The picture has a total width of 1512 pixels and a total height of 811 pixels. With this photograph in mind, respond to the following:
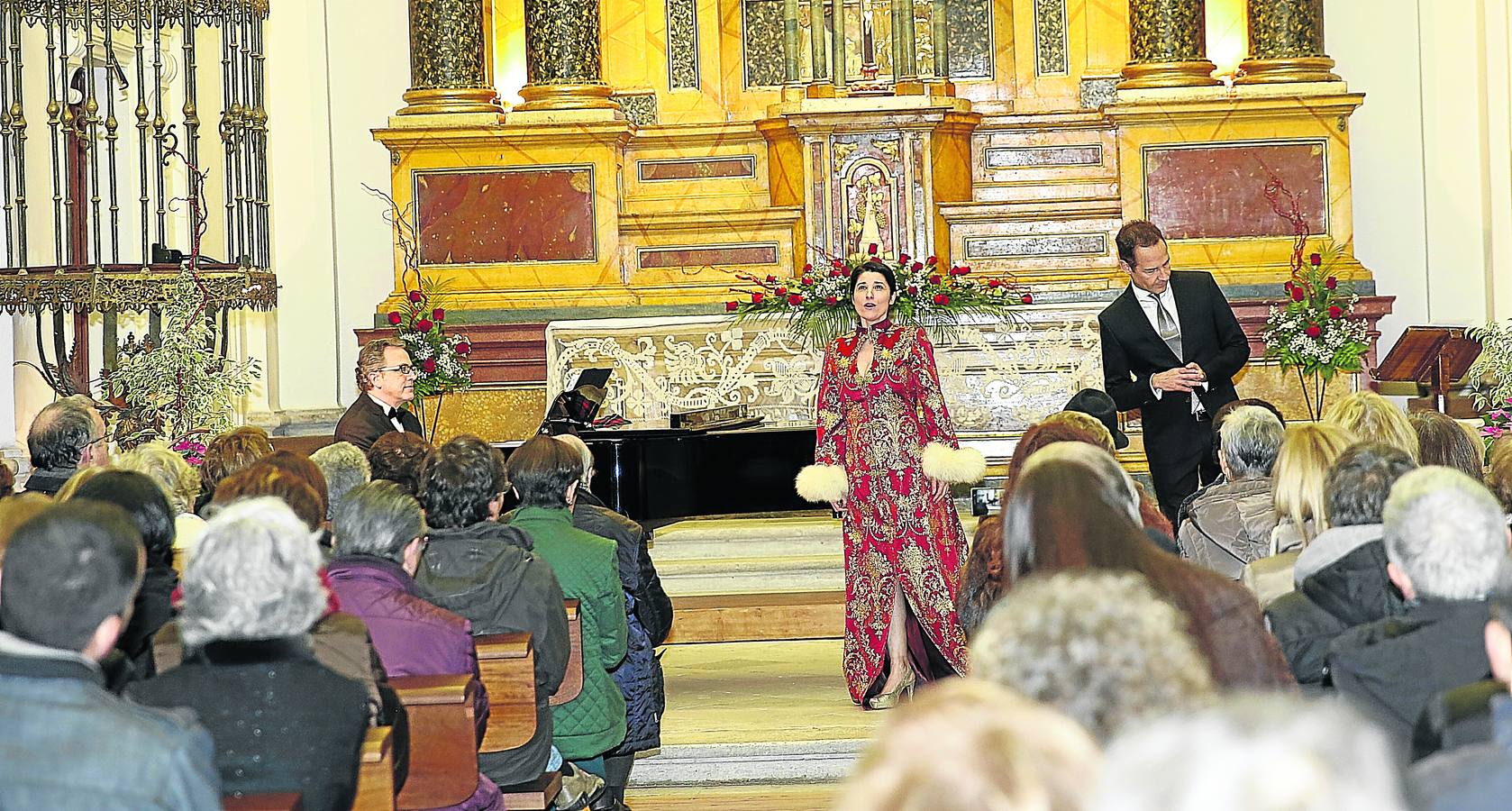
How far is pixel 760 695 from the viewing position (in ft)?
23.0

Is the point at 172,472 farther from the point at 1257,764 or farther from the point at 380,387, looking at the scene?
the point at 1257,764

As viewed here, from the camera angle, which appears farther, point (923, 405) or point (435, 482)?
point (923, 405)

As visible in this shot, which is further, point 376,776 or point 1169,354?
point 1169,354

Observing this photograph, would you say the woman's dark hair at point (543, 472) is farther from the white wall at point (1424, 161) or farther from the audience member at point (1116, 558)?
the white wall at point (1424, 161)

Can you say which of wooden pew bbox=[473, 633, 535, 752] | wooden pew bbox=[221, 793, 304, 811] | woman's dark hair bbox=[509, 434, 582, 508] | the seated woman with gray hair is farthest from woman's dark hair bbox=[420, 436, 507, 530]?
wooden pew bbox=[221, 793, 304, 811]

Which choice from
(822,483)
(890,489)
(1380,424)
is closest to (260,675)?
(1380,424)

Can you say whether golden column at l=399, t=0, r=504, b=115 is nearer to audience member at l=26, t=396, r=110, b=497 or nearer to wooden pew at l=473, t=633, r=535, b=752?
audience member at l=26, t=396, r=110, b=497

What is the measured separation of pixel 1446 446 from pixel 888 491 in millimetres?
2103

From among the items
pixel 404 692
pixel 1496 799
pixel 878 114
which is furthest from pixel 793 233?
pixel 1496 799

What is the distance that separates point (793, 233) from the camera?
11211 mm

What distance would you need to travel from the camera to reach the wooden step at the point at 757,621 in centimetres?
797

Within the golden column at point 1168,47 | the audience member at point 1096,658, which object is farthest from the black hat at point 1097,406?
the golden column at point 1168,47

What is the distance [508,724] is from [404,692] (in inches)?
25.5

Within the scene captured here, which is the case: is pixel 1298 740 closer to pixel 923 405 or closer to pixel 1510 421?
pixel 923 405
